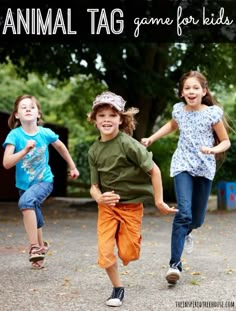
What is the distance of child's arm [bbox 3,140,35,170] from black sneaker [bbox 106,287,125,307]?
146 cm

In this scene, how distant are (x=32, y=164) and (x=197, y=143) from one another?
1703 millimetres

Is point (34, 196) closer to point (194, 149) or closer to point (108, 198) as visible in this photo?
point (108, 198)

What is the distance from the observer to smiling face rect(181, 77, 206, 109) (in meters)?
5.50

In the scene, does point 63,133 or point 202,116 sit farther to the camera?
point 63,133

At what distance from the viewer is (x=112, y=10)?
13312 millimetres

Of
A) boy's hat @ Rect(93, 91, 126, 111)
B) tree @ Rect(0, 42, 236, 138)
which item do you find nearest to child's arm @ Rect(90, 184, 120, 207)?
boy's hat @ Rect(93, 91, 126, 111)

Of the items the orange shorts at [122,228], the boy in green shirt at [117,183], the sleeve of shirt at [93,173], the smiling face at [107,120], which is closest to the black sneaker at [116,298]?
the boy in green shirt at [117,183]

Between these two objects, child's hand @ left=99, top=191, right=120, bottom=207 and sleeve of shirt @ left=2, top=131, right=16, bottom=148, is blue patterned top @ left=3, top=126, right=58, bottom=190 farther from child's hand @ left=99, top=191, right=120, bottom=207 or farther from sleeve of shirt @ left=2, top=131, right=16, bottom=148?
child's hand @ left=99, top=191, right=120, bottom=207

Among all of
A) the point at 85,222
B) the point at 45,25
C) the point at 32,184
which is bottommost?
the point at 85,222

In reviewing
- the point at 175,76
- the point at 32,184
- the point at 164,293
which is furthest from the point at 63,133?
the point at 164,293

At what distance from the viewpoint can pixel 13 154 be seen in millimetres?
5535

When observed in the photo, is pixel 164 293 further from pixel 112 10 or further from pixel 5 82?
pixel 5 82

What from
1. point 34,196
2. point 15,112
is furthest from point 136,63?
point 34,196

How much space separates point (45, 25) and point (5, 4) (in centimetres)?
130
